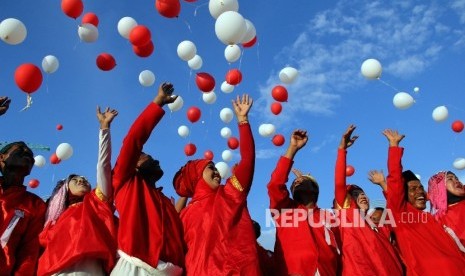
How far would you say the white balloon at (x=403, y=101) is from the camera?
7.55 m

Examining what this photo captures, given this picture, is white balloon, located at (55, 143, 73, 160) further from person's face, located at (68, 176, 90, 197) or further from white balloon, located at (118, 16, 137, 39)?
person's face, located at (68, 176, 90, 197)

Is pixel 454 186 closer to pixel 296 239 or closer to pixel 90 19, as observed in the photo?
pixel 296 239

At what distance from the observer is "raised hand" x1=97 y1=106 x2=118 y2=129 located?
3846mm

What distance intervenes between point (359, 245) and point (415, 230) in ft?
2.00

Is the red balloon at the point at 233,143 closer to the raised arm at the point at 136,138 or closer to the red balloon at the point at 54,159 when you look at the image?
the red balloon at the point at 54,159

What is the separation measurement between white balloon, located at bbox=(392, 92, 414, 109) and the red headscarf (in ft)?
14.7

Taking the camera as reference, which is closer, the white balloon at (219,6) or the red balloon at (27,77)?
the red balloon at (27,77)

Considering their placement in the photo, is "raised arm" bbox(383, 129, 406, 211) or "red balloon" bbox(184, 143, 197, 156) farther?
"red balloon" bbox(184, 143, 197, 156)

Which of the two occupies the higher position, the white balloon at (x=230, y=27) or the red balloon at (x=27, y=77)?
the white balloon at (x=230, y=27)

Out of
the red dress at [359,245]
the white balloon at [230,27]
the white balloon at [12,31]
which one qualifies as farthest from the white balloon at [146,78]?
the red dress at [359,245]

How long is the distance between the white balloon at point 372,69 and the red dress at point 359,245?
272 centimetres

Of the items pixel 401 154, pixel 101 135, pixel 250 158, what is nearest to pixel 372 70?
pixel 401 154

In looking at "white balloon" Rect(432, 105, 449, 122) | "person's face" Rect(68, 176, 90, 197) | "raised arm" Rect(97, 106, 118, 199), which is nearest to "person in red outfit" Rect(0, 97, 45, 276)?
"person's face" Rect(68, 176, 90, 197)

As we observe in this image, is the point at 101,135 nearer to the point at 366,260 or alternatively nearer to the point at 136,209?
the point at 136,209
